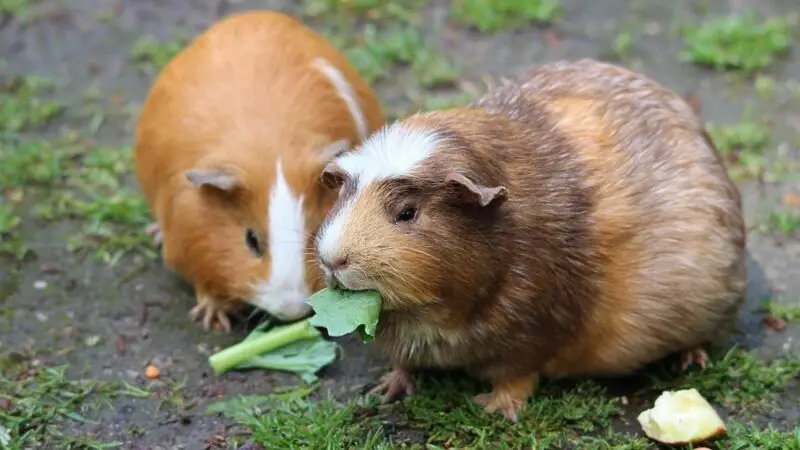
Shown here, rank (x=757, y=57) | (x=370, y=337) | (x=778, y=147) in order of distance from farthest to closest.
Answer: (x=757, y=57) < (x=778, y=147) < (x=370, y=337)

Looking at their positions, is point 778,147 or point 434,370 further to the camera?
point 778,147

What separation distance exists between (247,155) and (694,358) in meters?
1.94

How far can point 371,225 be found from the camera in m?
2.99

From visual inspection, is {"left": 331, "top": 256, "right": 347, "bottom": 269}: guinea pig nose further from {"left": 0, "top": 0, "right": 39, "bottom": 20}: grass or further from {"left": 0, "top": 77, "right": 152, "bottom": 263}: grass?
{"left": 0, "top": 0, "right": 39, "bottom": 20}: grass

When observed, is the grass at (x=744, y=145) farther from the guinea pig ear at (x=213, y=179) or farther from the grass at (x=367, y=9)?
the guinea pig ear at (x=213, y=179)

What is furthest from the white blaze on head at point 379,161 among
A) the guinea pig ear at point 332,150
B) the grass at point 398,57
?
the grass at point 398,57

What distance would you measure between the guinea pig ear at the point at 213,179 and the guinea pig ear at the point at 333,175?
0.69 m

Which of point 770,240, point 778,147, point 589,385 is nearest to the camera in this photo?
point 589,385

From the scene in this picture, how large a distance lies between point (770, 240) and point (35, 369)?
3.32 m

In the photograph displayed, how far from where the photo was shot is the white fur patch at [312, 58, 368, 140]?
4391mm

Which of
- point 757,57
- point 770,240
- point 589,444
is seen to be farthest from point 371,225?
point 757,57

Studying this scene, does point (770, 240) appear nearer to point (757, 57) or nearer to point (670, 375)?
point (670, 375)

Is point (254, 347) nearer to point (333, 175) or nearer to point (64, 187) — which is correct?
point (333, 175)

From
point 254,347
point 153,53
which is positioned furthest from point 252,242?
point 153,53
